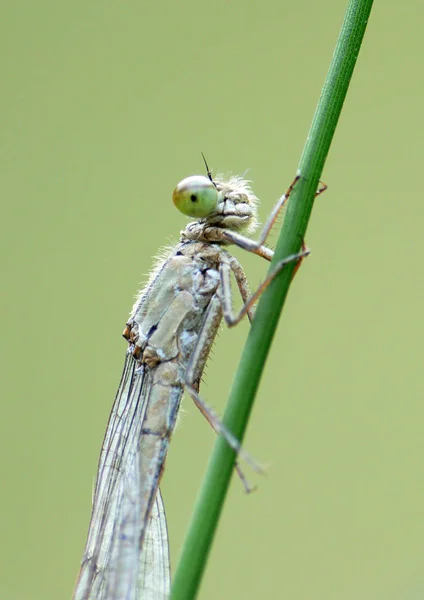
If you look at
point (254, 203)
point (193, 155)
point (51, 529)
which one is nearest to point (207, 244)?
point (254, 203)

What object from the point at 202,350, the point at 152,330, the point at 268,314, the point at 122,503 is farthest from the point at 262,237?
the point at 122,503

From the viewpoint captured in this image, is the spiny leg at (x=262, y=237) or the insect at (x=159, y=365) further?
the insect at (x=159, y=365)

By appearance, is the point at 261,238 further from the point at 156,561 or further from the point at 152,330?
→ the point at 156,561

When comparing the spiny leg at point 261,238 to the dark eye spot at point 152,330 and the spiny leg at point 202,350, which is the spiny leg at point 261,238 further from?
the dark eye spot at point 152,330

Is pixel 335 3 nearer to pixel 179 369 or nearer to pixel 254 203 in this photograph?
pixel 254 203

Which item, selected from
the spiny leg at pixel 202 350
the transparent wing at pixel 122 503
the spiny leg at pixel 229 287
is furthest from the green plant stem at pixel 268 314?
the transparent wing at pixel 122 503

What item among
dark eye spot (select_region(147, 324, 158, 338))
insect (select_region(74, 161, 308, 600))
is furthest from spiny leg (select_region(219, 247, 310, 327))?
dark eye spot (select_region(147, 324, 158, 338))
